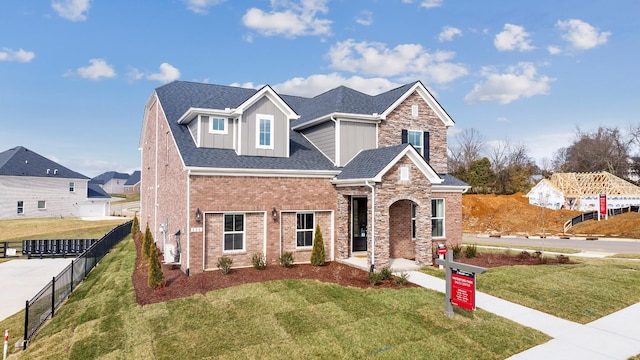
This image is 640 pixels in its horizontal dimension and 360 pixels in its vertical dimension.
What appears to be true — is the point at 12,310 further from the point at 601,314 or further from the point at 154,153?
the point at 601,314

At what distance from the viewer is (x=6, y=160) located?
49000 millimetres

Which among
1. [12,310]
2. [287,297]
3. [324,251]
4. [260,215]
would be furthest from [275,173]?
[12,310]

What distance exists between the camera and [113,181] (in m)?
124

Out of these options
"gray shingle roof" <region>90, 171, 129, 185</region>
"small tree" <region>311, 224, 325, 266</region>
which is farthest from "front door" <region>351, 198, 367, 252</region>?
"gray shingle roof" <region>90, 171, 129, 185</region>

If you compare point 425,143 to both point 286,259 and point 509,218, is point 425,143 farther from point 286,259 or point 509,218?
point 509,218

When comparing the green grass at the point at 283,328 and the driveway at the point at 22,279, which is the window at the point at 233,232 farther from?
the driveway at the point at 22,279

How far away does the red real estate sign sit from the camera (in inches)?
408

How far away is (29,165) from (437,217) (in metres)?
52.8

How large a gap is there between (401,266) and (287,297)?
6.32 meters

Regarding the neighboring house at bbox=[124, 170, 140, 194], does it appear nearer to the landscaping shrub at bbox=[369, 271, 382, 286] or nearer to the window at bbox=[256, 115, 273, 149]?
the window at bbox=[256, 115, 273, 149]

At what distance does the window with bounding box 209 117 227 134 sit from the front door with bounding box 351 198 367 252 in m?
7.00

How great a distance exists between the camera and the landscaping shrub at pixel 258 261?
628 inches

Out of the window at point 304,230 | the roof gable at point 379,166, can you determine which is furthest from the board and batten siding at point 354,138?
the window at point 304,230

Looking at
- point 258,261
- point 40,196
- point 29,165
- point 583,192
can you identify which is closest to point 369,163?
point 258,261
